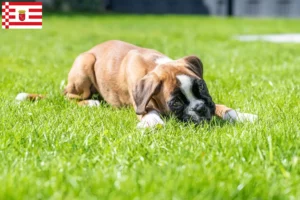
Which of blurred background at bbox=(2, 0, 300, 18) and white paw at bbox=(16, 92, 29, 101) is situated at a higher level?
white paw at bbox=(16, 92, 29, 101)

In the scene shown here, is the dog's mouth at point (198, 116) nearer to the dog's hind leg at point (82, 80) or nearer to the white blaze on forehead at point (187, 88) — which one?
the white blaze on forehead at point (187, 88)

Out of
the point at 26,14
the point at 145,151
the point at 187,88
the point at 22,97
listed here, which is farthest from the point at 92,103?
the point at 26,14

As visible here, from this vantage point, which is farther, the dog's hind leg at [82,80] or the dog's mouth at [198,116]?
the dog's hind leg at [82,80]

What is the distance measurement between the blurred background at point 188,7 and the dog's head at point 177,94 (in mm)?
24560

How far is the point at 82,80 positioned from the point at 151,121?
4.93 ft

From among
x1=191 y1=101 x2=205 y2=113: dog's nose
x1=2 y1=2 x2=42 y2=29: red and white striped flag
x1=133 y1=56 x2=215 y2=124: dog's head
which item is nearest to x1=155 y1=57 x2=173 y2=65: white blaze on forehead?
x1=133 y1=56 x2=215 y2=124: dog's head

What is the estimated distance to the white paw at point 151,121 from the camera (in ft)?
12.6

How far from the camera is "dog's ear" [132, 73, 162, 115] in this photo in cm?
400

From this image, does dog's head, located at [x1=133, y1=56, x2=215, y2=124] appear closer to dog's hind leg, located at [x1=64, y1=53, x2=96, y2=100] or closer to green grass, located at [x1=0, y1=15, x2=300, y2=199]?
green grass, located at [x1=0, y1=15, x2=300, y2=199]

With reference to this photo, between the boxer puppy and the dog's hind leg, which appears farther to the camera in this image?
the dog's hind leg

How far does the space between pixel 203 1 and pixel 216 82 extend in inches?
1006

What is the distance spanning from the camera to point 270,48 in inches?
421

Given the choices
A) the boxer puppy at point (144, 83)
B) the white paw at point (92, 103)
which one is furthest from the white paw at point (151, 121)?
the white paw at point (92, 103)

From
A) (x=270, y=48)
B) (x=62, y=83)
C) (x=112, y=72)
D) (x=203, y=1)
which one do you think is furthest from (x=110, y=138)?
(x=203, y=1)
